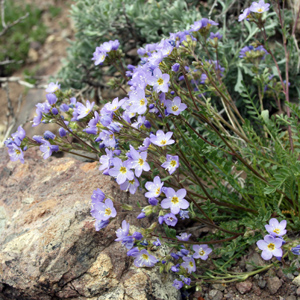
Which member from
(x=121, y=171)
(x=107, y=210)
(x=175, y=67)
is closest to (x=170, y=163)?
(x=121, y=171)

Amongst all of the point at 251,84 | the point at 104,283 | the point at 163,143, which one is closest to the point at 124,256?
the point at 104,283

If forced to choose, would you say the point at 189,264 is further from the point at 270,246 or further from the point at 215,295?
the point at 270,246

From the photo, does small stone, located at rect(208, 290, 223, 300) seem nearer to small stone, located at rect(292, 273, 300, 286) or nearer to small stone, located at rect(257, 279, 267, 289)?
small stone, located at rect(257, 279, 267, 289)

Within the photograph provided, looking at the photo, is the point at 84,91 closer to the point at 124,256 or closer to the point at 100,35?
the point at 100,35

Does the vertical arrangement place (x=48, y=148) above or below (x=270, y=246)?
above

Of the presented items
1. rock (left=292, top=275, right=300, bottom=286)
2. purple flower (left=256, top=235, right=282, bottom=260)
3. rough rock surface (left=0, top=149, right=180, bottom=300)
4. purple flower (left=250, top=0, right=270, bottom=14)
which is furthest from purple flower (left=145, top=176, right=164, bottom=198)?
purple flower (left=250, top=0, right=270, bottom=14)

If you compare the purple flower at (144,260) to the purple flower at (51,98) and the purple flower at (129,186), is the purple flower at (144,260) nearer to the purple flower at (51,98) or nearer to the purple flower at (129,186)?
the purple flower at (129,186)
